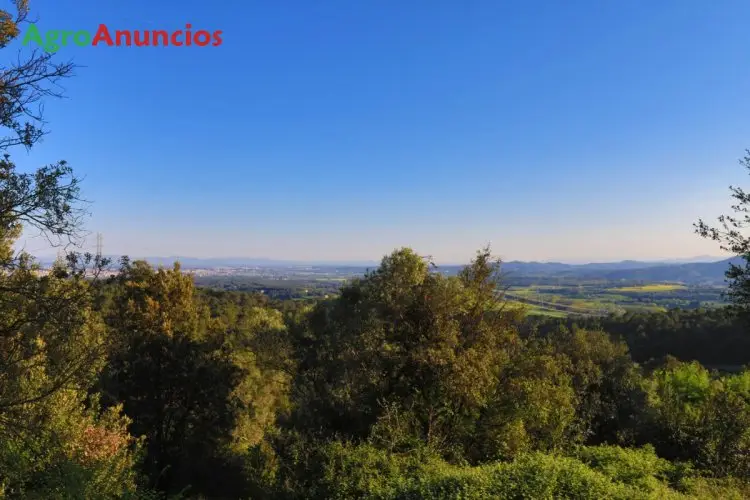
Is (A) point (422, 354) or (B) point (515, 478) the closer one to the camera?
(B) point (515, 478)

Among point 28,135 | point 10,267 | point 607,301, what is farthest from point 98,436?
point 607,301

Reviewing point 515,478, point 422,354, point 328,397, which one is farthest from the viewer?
point 328,397

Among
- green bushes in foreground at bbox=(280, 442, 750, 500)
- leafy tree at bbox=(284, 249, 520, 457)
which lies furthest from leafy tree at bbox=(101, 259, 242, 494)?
green bushes in foreground at bbox=(280, 442, 750, 500)

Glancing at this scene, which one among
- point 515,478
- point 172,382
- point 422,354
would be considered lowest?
point 172,382

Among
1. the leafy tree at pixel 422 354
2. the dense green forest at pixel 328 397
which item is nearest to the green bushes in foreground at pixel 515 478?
the dense green forest at pixel 328 397

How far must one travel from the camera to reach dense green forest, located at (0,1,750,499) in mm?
7980

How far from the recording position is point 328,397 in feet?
54.5

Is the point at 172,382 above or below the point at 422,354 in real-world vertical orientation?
below

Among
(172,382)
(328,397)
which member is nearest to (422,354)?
(328,397)

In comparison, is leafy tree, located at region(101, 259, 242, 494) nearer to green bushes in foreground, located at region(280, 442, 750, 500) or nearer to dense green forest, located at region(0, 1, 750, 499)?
dense green forest, located at region(0, 1, 750, 499)

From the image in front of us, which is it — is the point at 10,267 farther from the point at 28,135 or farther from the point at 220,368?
the point at 220,368

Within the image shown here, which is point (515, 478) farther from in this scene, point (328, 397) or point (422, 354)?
point (328, 397)

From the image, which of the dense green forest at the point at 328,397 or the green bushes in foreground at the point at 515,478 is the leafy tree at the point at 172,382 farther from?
the green bushes in foreground at the point at 515,478

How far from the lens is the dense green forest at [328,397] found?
7980 mm
